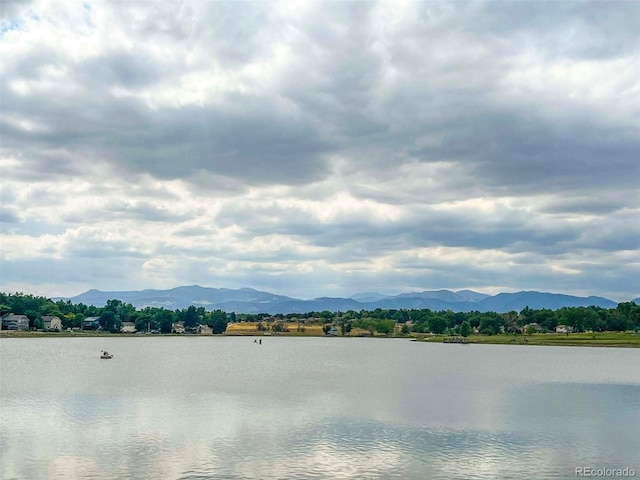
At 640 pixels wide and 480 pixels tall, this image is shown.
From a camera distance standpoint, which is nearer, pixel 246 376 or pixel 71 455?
pixel 71 455

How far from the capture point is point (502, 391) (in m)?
81.8

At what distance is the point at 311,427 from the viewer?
5225 centimetres

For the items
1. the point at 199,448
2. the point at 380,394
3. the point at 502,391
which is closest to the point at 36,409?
the point at 199,448

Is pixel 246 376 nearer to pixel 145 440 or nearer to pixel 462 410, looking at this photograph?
pixel 462 410

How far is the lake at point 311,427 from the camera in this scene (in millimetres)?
39156

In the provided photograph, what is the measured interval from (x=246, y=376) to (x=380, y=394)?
3146 centimetres

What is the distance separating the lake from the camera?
39156 millimetres

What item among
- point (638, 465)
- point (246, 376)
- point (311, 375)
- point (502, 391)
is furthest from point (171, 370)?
point (638, 465)

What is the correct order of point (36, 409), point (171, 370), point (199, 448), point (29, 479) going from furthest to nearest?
1. point (171, 370)
2. point (36, 409)
3. point (199, 448)
4. point (29, 479)

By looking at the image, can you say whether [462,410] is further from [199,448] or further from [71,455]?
[71,455]

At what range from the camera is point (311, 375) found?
103312mm

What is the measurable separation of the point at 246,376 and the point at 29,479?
215 ft

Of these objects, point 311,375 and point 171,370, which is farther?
point 171,370

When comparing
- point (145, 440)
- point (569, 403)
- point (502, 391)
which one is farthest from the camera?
point (502, 391)
